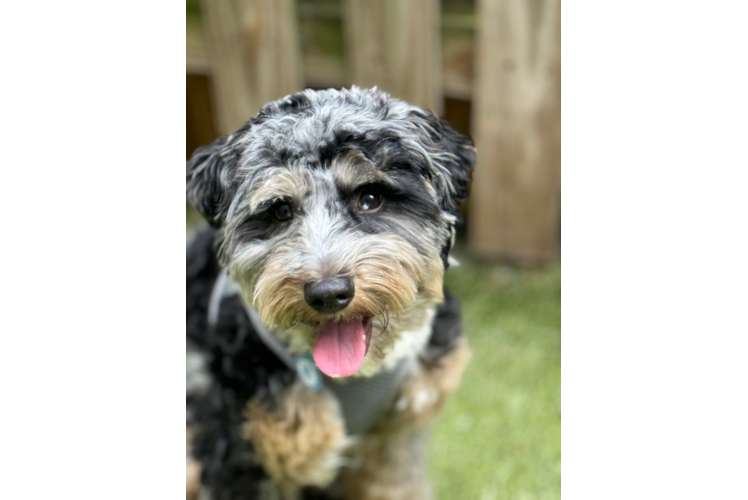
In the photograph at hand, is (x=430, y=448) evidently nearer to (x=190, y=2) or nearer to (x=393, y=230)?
(x=393, y=230)

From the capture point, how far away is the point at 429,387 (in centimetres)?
326

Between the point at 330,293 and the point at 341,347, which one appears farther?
the point at 341,347

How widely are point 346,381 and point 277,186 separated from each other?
895mm

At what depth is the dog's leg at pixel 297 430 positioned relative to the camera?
3.01 metres

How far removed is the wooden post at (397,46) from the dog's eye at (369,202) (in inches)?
101

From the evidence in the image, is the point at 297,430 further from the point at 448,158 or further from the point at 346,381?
the point at 448,158

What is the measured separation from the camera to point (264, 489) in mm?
3170

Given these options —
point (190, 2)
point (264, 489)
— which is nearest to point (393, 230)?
point (264, 489)

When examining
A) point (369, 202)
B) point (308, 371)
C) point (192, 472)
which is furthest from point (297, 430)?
point (369, 202)

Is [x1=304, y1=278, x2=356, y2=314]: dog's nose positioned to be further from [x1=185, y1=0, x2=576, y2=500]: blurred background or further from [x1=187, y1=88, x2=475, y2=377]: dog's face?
[x1=185, y1=0, x2=576, y2=500]: blurred background

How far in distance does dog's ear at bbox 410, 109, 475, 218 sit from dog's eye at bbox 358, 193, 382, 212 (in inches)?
8.3

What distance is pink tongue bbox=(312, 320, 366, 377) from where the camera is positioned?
101 inches

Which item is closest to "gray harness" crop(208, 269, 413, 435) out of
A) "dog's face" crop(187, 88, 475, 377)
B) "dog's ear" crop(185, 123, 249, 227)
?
"dog's face" crop(187, 88, 475, 377)

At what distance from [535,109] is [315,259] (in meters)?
3.15
